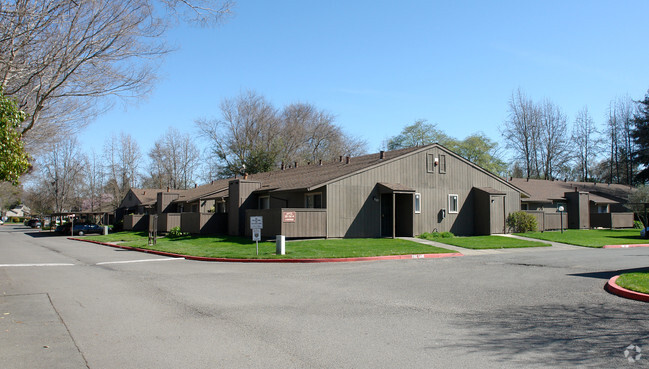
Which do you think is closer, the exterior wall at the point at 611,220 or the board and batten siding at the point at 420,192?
the board and batten siding at the point at 420,192

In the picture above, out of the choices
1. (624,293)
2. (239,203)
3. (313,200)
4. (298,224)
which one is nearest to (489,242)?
(313,200)

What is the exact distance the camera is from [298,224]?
2364cm

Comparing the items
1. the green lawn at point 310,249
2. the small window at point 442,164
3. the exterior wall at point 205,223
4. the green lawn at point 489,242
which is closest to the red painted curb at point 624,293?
the green lawn at point 310,249

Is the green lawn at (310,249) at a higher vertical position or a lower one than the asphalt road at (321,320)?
higher

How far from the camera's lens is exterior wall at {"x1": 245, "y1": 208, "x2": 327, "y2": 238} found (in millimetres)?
23344

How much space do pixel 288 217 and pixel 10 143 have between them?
14.1m

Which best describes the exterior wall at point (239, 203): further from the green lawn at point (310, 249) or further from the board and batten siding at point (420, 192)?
the board and batten siding at point (420, 192)

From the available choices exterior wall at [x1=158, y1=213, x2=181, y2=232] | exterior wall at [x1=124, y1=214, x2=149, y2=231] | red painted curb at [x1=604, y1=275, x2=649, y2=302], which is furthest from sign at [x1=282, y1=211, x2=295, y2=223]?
exterior wall at [x1=124, y1=214, x2=149, y2=231]

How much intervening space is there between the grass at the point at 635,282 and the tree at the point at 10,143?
13.0m

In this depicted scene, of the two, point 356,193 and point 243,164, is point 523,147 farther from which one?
point 356,193

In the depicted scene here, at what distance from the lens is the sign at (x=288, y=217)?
23.1 metres

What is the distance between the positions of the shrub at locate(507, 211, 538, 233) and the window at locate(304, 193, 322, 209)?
42.4 feet

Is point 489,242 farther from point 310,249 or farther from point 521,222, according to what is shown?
point 310,249

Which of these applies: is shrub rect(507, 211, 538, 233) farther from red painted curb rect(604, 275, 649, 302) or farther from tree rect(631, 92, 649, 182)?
tree rect(631, 92, 649, 182)
